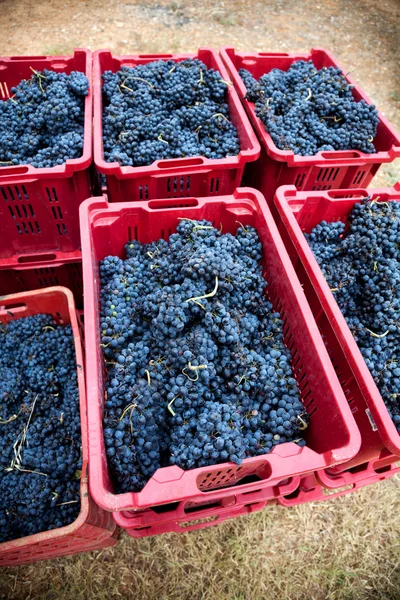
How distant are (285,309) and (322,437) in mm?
512

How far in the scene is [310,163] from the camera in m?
2.01

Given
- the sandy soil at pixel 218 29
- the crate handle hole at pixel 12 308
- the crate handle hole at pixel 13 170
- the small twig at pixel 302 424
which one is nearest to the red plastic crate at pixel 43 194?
the crate handle hole at pixel 13 170

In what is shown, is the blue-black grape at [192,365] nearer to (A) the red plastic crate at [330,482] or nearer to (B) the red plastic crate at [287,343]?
(B) the red plastic crate at [287,343]

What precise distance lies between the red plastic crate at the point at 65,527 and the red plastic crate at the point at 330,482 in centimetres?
89

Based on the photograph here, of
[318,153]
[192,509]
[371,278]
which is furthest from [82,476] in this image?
[318,153]

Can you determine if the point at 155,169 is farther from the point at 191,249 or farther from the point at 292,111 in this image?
the point at 292,111

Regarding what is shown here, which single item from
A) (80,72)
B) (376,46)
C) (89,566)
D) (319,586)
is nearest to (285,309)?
(319,586)

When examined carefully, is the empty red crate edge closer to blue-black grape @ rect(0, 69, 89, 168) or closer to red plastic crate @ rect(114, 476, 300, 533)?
blue-black grape @ rect(0, 69, 89, 168)

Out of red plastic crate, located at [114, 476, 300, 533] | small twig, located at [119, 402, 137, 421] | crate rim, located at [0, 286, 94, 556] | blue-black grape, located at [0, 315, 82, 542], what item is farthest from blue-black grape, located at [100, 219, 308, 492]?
blue-black grape, located at [0, 315, 82, 542]

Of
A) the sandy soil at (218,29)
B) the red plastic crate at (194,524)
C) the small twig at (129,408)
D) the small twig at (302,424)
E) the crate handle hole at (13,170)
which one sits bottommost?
the sandy soil at (218,29)

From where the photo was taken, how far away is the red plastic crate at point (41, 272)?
7.25 ft

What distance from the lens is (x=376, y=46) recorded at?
505 cm

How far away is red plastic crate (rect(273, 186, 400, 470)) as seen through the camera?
4.57 feet

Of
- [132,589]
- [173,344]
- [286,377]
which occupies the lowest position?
[132,589]
